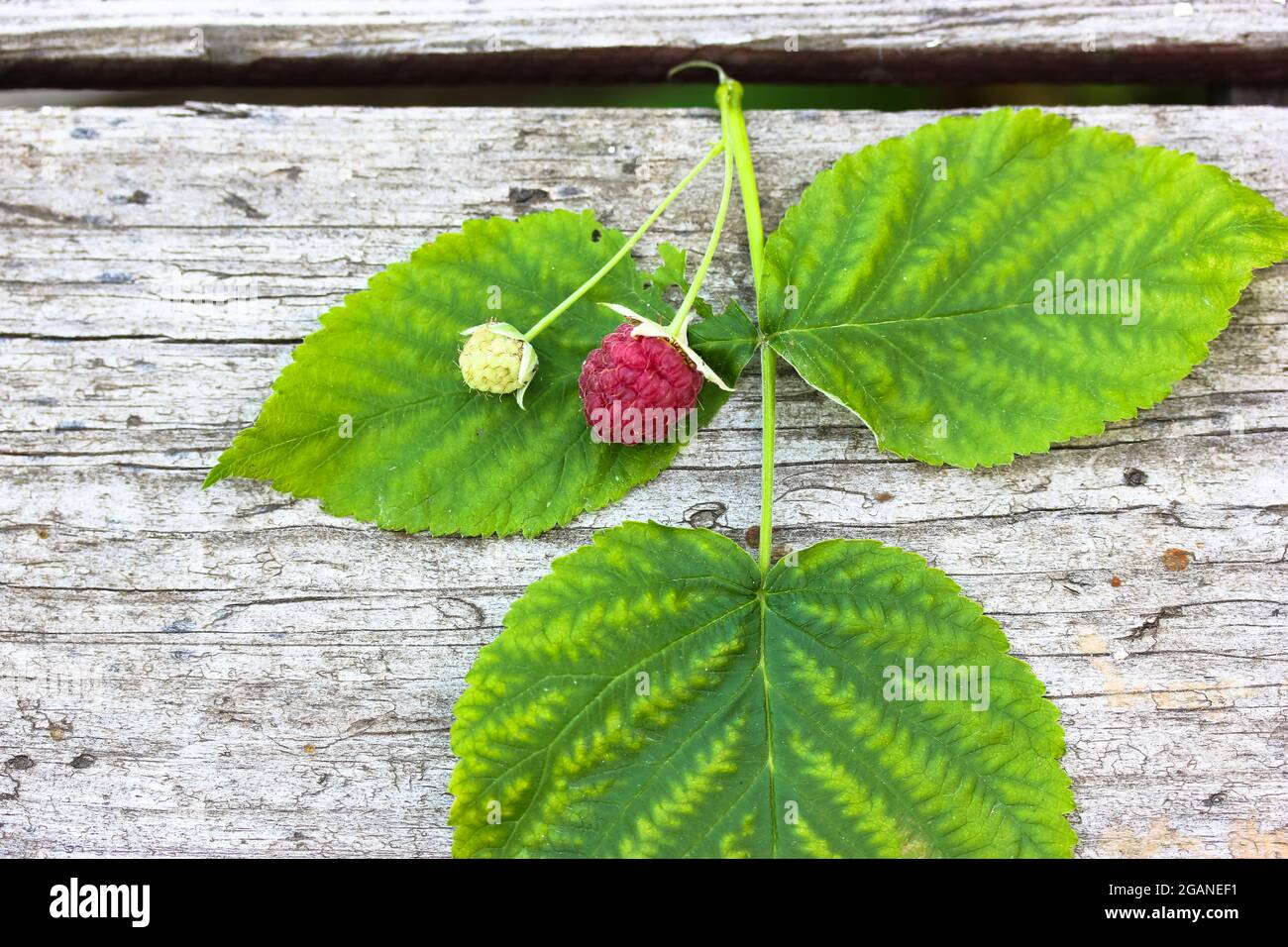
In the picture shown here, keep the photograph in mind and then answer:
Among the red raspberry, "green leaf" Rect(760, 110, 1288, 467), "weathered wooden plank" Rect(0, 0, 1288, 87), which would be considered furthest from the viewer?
"weathered wooden plank" Rect(0, 0, 1288, 87)

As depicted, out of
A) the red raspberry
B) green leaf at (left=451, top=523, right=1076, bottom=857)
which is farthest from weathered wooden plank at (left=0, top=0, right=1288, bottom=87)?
green leaf at (left=451, top=523, right=1076, bottom=857)

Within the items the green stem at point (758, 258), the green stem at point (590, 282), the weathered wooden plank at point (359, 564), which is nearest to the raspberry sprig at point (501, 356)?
the green stem at point (590, 282)

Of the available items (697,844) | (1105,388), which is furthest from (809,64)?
(697,844)

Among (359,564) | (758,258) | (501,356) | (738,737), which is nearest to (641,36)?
(758,258)

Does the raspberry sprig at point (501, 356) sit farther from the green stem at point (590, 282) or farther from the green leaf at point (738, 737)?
the green leaf at point (738, 737)

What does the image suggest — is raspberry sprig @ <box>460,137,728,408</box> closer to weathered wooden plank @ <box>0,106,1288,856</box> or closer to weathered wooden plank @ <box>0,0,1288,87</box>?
weathered wooden plank @ <box>0,106,1288,856</box>

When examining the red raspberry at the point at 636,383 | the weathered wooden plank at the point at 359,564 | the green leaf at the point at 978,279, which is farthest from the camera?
the weathered wooden plank at the point at 359,564

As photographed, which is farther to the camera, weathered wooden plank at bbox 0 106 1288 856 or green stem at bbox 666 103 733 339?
weathered wooden plank at bbox 0 106 1288 856
